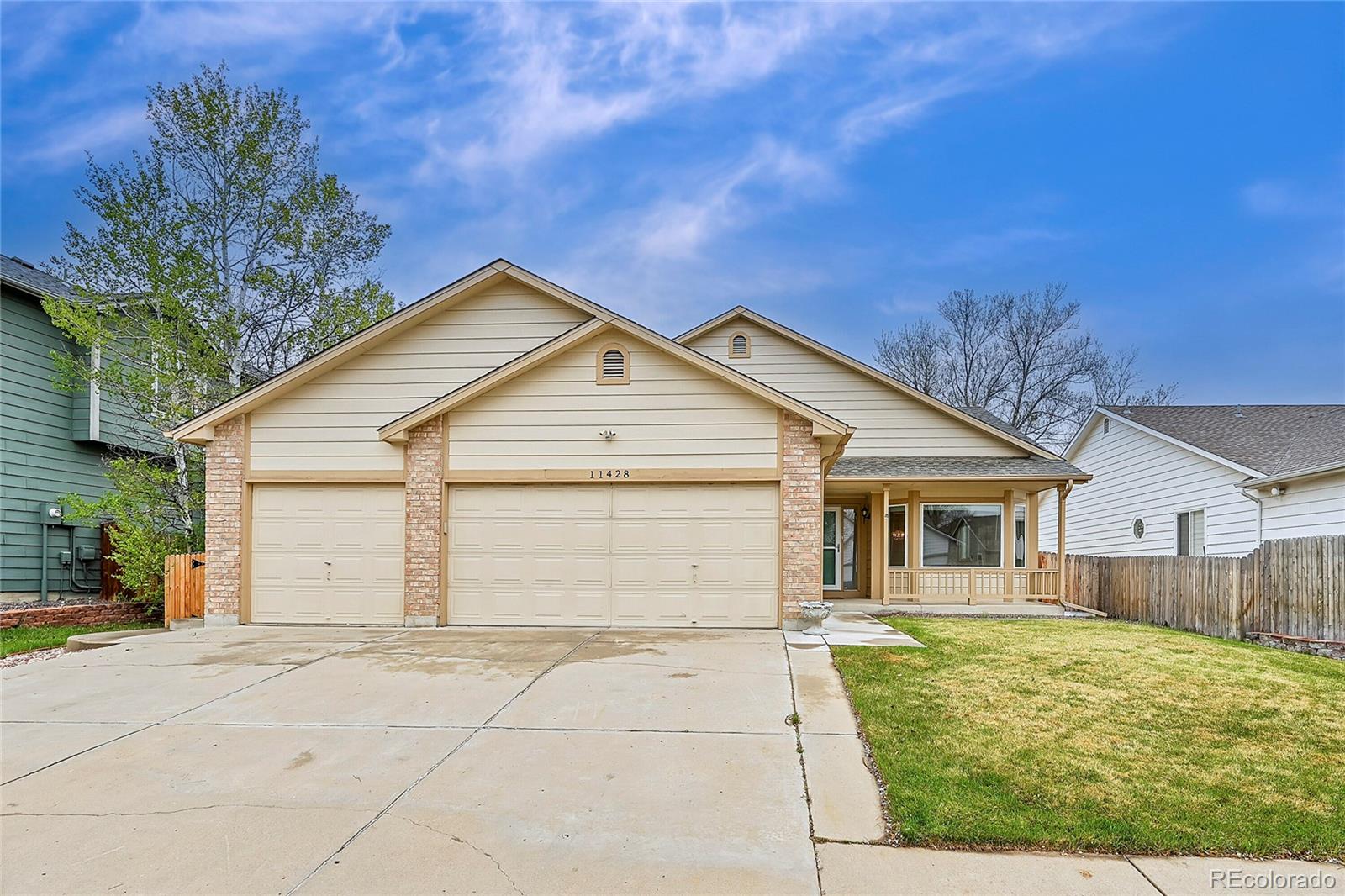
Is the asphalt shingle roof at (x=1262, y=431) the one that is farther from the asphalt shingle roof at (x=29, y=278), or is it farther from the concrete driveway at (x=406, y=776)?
the asphalt shingle roof at (x=29, y=278)

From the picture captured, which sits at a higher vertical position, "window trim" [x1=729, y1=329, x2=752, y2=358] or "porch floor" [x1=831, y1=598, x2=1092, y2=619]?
"window trim" [x1=729, y1=329, x2=752, y2=358]

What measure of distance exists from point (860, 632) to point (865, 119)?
23.6 meters

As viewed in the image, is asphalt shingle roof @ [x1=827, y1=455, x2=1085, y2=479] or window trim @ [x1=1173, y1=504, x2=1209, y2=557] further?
window trim @ [x1=1173, y1=504, x2=1209, y2=557]

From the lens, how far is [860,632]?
10.9 meters

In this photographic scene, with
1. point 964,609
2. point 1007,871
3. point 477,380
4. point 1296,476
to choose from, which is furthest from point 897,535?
point 1007,871

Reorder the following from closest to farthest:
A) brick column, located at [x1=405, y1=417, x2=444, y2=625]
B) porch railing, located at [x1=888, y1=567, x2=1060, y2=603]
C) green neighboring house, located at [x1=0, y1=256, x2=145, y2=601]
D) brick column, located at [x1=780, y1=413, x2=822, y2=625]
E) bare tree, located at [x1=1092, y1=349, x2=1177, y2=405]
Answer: brick column, located at [x1=780, y1=413, x2=822, y2=625] < brick column, located at [x1=405, y1=417, x2=444, y2=625] < green neighboring house, located at [x1=0, y1=256, x2=145, y2=601] < porch railing, located at [x1=888, y1=567, x2=1060, y2=603] < bare tree, located at [x1=1092, y1=349, x2=1177, y2=405]

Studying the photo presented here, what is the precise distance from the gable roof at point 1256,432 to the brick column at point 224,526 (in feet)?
56.5

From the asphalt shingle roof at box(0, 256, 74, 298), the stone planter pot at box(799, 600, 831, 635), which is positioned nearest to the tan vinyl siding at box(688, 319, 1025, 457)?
the stone planter pot at box(799, 600, 831, 635)

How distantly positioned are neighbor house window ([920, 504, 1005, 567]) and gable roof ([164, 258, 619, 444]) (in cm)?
891

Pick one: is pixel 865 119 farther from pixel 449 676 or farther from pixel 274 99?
pixel 449 676

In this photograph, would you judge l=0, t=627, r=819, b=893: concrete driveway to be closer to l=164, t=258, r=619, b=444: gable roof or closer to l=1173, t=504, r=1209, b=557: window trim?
l=164, t=258, r=619, b=444: gable roof

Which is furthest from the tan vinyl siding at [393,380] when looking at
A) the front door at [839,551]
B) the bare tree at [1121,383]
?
the bare tree at [1121,383]

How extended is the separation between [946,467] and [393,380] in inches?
423

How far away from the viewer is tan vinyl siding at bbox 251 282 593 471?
1227 centimetres
